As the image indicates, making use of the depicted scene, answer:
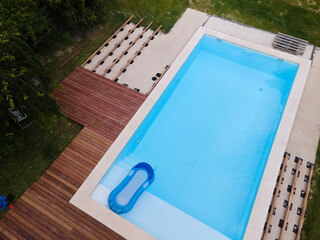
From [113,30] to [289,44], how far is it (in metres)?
7.75

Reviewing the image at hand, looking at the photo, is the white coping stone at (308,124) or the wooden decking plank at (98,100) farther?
the wooden decking plank at (98,100)

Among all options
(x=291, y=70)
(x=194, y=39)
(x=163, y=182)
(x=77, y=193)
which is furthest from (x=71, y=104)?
(x=291, y=70)

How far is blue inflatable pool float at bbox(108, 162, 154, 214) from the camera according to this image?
6.53 metres

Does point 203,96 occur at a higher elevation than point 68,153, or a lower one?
higher

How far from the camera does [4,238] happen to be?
6547 millimetres

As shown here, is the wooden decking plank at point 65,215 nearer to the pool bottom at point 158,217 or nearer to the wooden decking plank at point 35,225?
the wooden decking plank at point 35,225

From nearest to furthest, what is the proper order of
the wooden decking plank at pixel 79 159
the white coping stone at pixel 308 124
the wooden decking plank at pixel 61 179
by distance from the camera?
the wooden decking plank at pixel 61 179, the wooden decking plank at pixel 79 159, the white coping stone at pixel 308 124

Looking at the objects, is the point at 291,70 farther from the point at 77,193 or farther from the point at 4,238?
the point at 4,238

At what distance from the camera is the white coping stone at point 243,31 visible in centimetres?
1033

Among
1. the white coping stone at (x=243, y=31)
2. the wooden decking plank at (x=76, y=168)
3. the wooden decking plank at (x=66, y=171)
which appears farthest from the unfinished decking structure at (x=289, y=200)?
the wooden decking plank at (x=66, y=171)

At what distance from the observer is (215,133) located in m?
8.20

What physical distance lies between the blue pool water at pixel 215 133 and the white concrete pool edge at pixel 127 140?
26 centimetres

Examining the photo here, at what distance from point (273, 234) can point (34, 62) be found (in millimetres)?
7874

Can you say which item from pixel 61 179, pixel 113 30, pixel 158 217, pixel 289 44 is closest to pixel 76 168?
pixel 61 179
